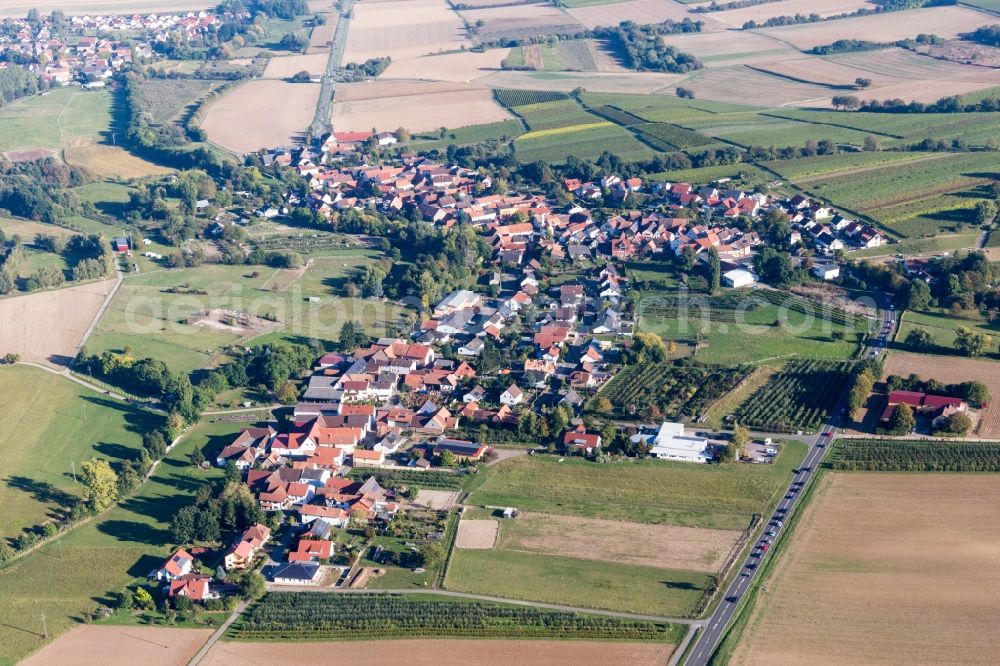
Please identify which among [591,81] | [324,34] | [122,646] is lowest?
[122,646]

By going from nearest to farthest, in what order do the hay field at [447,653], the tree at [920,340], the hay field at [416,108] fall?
the hay field at [447,653] < the tree at [920,340] < the hay field at [416,108]

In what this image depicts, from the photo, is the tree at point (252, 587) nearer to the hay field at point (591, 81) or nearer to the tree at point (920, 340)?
the tree at point (920, 340)

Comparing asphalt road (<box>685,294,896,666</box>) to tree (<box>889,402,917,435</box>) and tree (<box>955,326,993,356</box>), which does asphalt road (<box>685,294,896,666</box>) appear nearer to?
tree (<box>889,402,917,435</box>)

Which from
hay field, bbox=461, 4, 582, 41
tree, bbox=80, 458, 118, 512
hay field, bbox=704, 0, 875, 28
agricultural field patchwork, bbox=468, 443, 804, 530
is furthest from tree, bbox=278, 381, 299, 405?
hay field, bbox=704, 0, 875, 28

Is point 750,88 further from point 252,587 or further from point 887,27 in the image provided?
point 252,587

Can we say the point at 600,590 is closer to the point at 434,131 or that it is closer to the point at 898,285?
the point at 898,285

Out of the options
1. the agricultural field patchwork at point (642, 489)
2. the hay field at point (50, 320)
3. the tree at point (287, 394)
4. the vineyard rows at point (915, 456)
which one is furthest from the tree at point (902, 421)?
the hay field at point (50, 320)

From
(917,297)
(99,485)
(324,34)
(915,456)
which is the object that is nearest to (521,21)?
(324,34)
